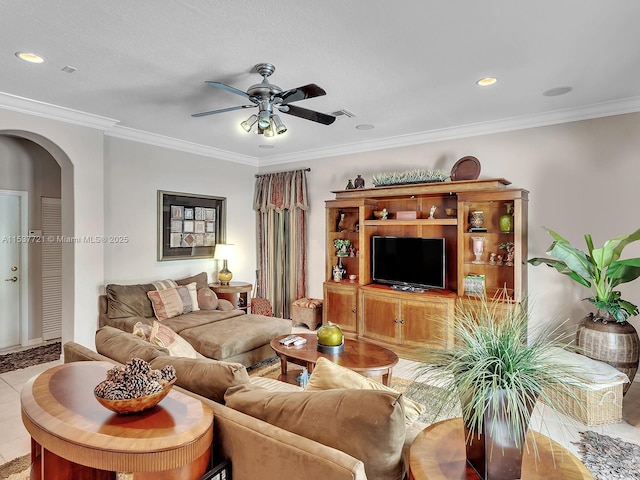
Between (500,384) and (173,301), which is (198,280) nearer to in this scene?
(173,301)

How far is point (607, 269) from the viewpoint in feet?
10.4

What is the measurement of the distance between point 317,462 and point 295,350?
2.02m

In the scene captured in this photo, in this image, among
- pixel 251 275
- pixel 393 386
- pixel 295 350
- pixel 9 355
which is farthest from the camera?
pixel 251 275

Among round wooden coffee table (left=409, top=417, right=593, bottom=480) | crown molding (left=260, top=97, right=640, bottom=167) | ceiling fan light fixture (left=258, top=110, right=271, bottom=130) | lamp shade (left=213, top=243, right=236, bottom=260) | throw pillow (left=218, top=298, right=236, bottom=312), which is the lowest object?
throw pillow (left=218, top=298, right=236, bottom=312)

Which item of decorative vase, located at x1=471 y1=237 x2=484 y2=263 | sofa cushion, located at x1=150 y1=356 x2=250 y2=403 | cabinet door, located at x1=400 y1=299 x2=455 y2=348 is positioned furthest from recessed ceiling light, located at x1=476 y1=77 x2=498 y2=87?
sofa cushion, located at x1=150 y1=356 x2=250 y2=403

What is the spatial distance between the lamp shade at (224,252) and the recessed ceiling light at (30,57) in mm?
3149

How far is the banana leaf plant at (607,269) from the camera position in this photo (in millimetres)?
3082

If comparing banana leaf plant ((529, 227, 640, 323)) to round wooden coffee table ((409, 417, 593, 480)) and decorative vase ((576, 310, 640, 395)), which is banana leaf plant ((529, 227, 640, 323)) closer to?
decorative vase ((576, 310, 640, 395))

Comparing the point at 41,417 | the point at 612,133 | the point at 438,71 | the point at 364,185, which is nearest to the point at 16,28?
the point at 41,417

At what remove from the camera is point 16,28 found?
2283mm

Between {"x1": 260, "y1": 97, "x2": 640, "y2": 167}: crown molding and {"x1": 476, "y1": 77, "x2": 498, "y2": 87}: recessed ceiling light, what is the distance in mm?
1153

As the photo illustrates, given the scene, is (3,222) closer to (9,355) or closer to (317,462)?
(9,355)

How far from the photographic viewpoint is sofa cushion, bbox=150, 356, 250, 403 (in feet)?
5.31

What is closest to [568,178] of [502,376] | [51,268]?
[502,376]
